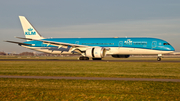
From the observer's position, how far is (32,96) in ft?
38.9

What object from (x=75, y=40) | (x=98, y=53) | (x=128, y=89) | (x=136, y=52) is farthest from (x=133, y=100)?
(x=75, y=40)

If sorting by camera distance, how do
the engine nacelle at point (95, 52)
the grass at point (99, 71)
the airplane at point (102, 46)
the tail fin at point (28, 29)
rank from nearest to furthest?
the grass at point (99, 71), the engine nacelle at point (95, 52), the airplane at point (102, 46), the tail fin at point (28, 29)

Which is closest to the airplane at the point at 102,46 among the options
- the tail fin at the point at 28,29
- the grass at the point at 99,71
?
the tail fin at the point at 28,29

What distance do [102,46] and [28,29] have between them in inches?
790

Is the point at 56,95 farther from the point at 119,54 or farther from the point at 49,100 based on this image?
the point at 119,54

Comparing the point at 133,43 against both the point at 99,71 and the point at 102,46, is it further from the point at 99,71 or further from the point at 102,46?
the point at 99,71

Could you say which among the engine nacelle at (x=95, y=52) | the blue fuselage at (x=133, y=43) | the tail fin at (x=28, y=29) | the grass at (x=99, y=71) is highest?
the tail fin at (x=28, y=29)

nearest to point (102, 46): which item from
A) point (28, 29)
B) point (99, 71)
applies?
point (28, 29)

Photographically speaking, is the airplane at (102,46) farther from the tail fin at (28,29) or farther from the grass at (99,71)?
the grass at (99,71)

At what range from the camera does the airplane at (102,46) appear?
151 ft

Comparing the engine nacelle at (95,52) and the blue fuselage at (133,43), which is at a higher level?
the blue fuselage at (133,43)

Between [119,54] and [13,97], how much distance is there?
3894cm

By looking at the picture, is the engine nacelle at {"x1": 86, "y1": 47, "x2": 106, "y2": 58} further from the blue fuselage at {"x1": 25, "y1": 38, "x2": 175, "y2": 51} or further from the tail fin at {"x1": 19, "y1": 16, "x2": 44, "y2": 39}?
the tail fin at {"x1": 19, "y1": 16, "x2": 44, "y2": 39}

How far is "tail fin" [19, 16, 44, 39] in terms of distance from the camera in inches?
2247
